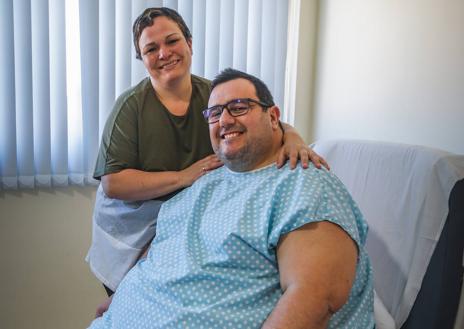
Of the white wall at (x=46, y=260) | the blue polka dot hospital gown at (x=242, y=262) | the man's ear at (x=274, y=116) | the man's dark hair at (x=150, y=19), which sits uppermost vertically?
the man's dark hair at (x=150, y=19)

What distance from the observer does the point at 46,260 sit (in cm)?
198

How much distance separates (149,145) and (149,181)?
0.45 ft

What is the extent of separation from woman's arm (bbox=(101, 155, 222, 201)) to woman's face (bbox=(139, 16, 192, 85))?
1.06 ft

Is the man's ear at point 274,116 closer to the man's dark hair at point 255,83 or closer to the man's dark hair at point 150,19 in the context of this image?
the man's dark hair at point 255,83

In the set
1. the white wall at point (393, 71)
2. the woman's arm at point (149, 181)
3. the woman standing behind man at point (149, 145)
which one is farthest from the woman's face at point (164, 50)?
the white wall at point (393, 71)

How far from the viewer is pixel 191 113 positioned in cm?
141

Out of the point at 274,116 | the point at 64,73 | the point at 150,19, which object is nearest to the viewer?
the point at 274,116

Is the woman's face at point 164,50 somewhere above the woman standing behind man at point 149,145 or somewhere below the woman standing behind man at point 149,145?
above

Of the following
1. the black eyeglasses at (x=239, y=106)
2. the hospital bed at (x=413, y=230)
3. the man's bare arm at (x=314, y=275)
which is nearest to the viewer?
the man's bare arm at (x=314, y=275)

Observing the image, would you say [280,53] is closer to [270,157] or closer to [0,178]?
[270,157]

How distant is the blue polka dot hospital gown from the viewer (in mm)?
932

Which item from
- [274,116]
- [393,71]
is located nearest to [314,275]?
[274,116]

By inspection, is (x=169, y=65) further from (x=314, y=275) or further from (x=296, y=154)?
(x=314, y=275)

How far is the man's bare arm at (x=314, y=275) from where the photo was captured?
2.76ft
